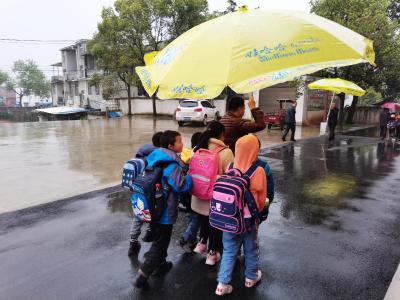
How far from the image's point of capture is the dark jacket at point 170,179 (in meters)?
3.22

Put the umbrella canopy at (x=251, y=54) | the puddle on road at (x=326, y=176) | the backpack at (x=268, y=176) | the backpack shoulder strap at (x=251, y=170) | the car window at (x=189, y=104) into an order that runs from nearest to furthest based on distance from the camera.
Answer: the umbrella canopy at (x=251, y=54), the backpack shoulder strap at (x=251, y=170), the backpack at (x=268, y=176), the puddle on road at (x=326, y=176), the car window at (x=189, y=104)

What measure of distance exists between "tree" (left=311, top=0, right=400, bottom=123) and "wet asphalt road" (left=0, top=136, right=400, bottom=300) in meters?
13.4

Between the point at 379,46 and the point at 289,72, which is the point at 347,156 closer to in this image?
the point at 289,72

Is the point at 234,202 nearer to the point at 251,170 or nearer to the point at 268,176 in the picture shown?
the point at 251,170

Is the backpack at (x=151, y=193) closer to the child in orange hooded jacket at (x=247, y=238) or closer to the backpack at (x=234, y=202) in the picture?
the backpack at (x=234, y=202)

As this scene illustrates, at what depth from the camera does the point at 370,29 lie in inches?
685

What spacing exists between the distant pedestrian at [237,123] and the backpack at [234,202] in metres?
0.74

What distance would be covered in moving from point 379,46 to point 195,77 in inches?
738

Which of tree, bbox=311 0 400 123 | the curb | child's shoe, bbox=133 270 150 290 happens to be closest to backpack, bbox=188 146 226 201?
child's shoe, bbox=133 270 150 290

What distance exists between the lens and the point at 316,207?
580 centimetres

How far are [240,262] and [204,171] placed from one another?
1222 millimetres

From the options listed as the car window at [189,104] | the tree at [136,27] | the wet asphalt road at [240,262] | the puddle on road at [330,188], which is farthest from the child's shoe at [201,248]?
the tree at [136,27]

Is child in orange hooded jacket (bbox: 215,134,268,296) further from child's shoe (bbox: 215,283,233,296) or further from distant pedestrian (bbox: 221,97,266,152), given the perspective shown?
distant pedestrian (bbox: 221,97,266,152)

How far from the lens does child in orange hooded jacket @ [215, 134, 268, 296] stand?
3.03 metres
